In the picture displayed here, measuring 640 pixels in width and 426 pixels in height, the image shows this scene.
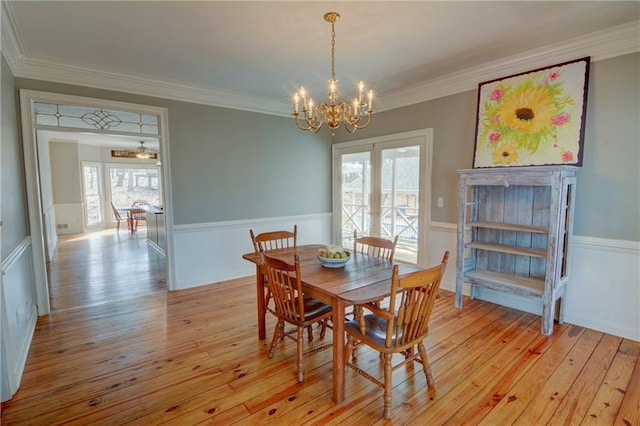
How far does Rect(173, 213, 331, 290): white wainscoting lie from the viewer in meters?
4.22

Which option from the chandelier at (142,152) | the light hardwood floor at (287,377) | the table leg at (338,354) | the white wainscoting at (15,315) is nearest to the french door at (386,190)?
the light hardwood floor at (287,377)

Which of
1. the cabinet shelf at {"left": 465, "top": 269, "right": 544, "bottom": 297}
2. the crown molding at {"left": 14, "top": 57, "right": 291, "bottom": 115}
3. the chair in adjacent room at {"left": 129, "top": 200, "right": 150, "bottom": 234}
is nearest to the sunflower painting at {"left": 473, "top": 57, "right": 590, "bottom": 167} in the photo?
the cabinet shelf at {"left": 465, "top": 269, "right": 544, "bottom": 297}

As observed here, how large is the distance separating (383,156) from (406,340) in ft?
10.5

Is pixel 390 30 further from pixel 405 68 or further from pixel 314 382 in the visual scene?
pixel 314 382

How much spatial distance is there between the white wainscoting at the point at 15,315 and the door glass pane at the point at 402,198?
3925mm

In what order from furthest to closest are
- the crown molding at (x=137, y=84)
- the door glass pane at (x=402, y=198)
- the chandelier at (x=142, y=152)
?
the chandelier at (x=142, y=152), the door glass pane at (x=402, y=198), the crown molding at (x=137, y=84)

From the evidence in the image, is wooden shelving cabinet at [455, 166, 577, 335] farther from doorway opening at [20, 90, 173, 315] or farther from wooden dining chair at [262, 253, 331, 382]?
doorway opening at [20, 90, 173, 315]

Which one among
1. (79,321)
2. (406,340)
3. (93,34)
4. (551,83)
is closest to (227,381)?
(406,340)

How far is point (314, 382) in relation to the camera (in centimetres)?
225

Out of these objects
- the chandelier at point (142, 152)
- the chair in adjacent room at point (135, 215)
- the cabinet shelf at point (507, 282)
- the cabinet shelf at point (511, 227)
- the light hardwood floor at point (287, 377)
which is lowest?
the light hardwood floor at point (287, 377)

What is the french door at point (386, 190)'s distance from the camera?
167 inches

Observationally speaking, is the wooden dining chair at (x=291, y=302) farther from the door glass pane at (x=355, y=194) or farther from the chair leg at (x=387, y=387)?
the door glass pane at (x=355, y=194)

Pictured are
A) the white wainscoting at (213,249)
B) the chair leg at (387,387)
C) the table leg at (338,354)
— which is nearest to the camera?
the chair leg at (387,387)

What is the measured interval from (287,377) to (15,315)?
82.6 inches
